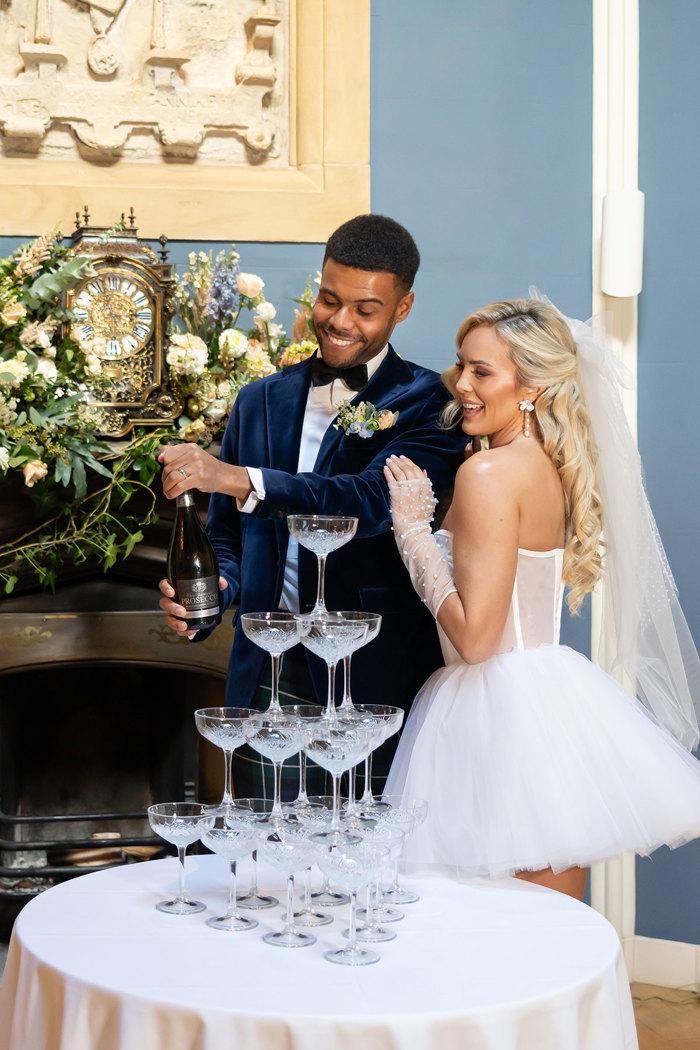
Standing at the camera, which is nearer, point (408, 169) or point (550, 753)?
point (550, 753)

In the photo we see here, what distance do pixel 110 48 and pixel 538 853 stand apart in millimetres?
2820

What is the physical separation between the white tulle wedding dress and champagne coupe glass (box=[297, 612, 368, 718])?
322 millimetres

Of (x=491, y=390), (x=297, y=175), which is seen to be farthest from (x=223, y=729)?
(x=297, y=175)

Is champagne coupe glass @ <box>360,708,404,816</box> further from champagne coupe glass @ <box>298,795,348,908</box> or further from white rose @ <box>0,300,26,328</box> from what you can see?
white rose @ <box>0,300,26,328</box>

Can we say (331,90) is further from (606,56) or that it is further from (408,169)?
(606,56)

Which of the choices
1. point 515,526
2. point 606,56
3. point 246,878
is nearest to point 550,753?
point 515,526

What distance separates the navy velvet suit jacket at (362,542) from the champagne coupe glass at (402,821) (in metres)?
0.58

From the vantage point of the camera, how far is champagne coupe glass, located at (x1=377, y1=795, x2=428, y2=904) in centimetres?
171

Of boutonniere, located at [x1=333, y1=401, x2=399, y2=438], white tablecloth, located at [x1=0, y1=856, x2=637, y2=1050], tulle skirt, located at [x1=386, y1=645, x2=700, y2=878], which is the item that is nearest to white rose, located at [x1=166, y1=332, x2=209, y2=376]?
boutonniere, located at [x1=333, y1=401, x2=399, y2=438]

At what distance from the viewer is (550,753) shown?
2.01m

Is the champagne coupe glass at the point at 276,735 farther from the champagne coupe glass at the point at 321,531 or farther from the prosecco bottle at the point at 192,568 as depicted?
the prosecco bottle at the point at 192,568

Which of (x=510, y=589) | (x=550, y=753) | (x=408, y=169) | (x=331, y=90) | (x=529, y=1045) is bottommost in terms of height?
(x=529, y=1045)

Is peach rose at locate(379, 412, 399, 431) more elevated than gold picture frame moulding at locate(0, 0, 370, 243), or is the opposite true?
gold picture frame moulding at locate(0, 0, 370, 243)

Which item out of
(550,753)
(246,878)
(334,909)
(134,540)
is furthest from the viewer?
(134,540)
